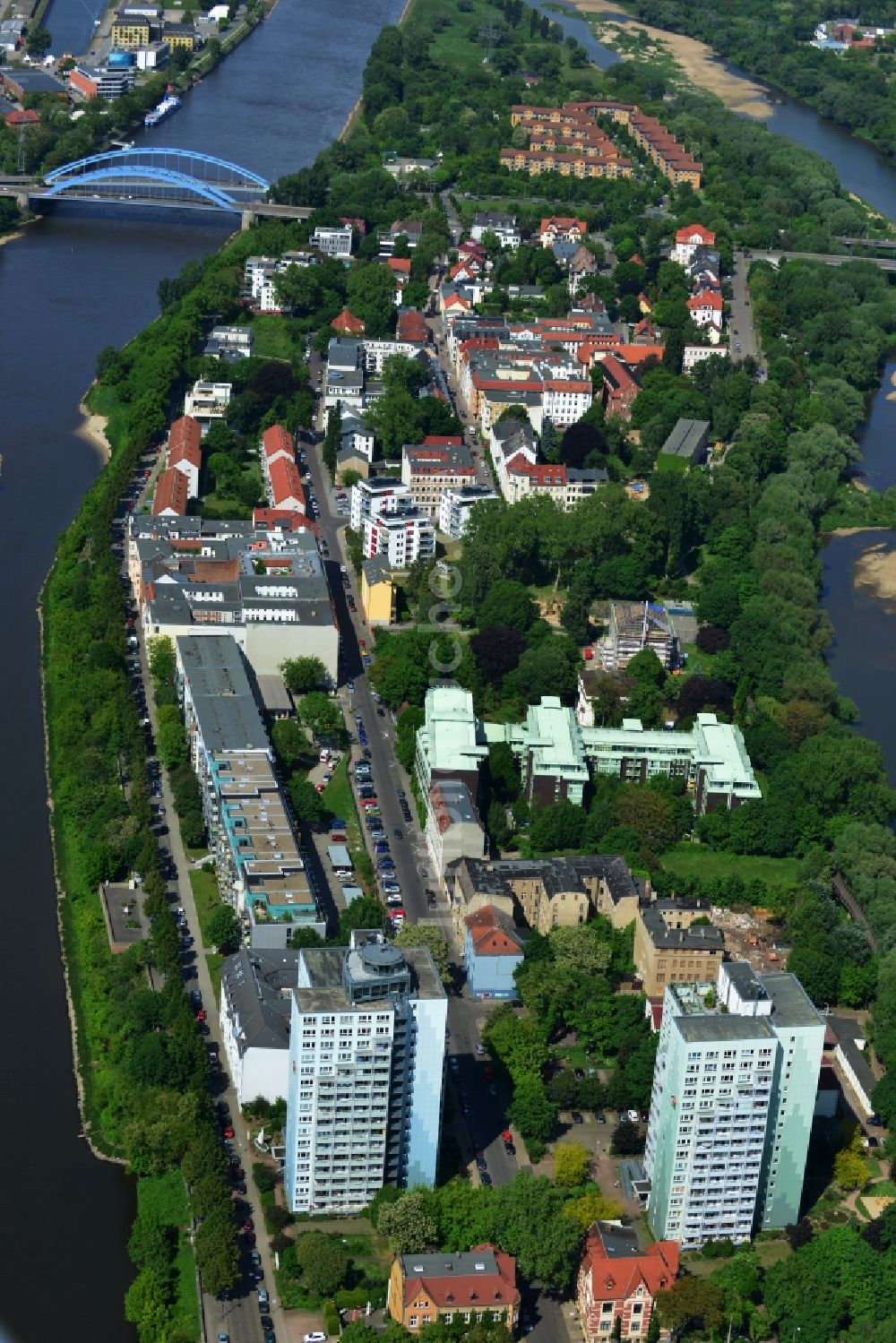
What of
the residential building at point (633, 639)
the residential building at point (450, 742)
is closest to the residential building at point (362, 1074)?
the residential building at point (450, 742)

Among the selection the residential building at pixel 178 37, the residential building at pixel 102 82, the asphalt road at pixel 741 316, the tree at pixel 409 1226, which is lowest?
the residential building at pixel 178 37

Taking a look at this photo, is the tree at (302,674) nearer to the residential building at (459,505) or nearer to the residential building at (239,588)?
the residential building at (239,588)

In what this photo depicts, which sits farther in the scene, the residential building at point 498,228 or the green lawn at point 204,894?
the residential building at point 498,228

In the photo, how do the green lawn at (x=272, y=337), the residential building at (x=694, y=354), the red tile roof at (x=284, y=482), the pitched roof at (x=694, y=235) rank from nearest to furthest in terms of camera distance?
the red tile roof at (x=284, y=482)
the green lawn at (x=272, y=337)
the residential building at (x=694, y=354)
the pitched roof at (x=694, y=235)

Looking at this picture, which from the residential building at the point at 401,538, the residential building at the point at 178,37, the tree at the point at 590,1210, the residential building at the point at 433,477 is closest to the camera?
the tree at the point at 590,1210

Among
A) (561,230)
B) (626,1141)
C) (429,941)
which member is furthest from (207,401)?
(626,1141)

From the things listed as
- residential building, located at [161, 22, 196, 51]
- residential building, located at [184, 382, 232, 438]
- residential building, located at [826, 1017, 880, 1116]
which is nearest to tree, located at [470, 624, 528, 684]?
residential building, located at [826, 1017, 880, 1116]

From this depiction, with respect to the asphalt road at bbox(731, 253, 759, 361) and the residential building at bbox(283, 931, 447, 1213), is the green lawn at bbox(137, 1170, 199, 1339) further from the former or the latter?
the asphalt road at bbox(731, 253, 759, 361)
